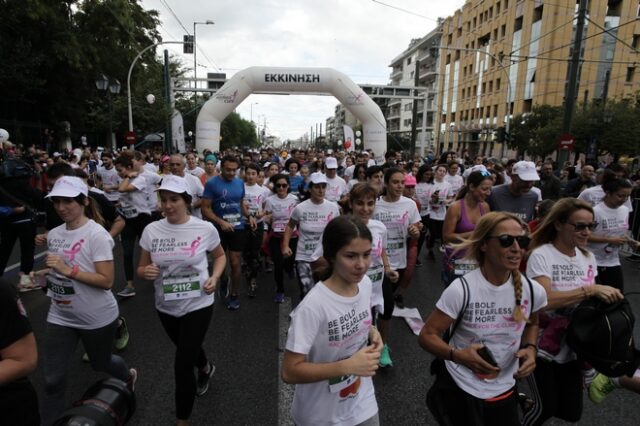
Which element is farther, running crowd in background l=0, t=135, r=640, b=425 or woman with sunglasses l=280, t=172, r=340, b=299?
woman with sunglasses l=280, t=172, r=340, b=299

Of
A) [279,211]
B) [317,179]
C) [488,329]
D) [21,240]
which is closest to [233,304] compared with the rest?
[279,211]

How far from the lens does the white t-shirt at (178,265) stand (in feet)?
9.33

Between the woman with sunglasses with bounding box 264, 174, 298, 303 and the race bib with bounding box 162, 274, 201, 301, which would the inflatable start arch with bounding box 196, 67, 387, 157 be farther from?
the race bib with bounding box 162, 274, 201, 301

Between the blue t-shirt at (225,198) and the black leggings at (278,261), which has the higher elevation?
the blue t-shirt at (225,198)

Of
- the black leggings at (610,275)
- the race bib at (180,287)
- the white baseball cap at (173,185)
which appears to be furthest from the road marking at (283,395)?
the black leggings at (610,275)

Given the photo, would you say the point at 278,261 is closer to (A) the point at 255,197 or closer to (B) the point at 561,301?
(A) the point at 255,197

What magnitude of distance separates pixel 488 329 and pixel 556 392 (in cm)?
87

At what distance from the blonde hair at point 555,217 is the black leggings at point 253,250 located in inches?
152

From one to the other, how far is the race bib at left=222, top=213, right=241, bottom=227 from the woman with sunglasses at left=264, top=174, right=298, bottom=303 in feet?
1.29

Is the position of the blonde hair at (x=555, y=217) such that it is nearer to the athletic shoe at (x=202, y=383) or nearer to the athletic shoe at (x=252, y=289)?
the athletic shoe at (x=202, y=383)

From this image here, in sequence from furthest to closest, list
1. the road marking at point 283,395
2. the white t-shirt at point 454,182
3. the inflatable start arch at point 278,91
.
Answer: the inflatable start arch at point 278,91 < the white t-shirt at point 454,182 < the road marking at point 283,395

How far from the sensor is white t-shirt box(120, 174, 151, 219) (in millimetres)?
5746

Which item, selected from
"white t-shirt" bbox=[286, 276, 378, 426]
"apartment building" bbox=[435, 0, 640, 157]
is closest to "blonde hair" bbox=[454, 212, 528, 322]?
"white t-shirt" bbox=[286, 276, 378, 426]

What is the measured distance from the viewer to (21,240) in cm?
532
